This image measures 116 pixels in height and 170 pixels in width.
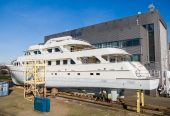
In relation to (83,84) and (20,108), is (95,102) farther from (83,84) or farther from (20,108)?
(20,108)

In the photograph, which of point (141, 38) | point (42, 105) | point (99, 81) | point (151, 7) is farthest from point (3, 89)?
point (151, 7)

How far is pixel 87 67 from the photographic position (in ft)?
59.9

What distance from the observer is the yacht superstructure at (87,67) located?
16.1m

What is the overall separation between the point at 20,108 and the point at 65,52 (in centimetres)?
780

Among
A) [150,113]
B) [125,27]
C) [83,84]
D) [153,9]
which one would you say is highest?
[153,9]

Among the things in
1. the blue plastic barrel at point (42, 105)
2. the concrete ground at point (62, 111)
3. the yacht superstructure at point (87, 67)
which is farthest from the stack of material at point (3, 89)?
the blue plastic barrel at point (42, 105)

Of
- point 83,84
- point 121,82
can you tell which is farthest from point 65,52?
point 121,82

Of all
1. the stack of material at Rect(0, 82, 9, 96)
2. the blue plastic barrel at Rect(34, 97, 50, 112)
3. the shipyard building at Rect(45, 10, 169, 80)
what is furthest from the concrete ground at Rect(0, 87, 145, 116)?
the shipyard building at Rect(45, 10, 169, 80)

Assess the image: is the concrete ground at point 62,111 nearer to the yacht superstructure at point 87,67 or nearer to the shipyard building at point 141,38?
the yacht superstructure at point 87,67

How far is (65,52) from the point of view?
20.6 m

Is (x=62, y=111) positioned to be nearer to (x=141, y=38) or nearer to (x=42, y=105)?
(x=42, y=105)

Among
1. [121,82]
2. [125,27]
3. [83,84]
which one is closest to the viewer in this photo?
[121,82]

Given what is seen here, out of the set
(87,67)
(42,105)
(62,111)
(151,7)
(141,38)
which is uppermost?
(151,7)

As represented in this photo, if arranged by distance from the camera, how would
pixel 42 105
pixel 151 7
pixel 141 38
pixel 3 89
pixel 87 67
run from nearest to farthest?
pixel 42 105 → pixel 87 67 → pixel 3 89 → pixel 141 38 → pixel 151 7
